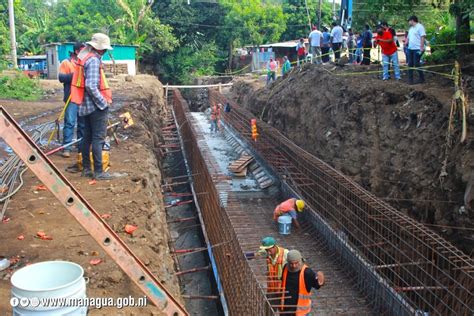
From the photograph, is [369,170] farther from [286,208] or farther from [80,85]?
[80,85]

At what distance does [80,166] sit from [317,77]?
9.90 meters

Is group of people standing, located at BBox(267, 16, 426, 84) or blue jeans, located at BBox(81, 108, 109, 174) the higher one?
group of people standing, located at BBox(267, 16, 426, 84)

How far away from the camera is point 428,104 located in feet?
33.1

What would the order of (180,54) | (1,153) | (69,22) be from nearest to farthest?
(1,153) → (69,22) → (180,54)

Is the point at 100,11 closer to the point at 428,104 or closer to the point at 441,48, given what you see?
the point at 441,48

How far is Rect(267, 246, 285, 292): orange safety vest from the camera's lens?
6.41 meters

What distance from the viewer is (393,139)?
10.5 meters

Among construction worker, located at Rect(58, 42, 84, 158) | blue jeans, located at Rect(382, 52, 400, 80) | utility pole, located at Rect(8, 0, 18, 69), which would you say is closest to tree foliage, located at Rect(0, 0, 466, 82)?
utility pole, located at Rect(8, 0, 18, 69)

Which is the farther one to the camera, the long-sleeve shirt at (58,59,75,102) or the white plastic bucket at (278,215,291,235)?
the white plastic bucket at (278,215,291,235)

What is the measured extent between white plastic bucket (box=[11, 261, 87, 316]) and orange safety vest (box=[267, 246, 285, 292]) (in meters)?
3.33

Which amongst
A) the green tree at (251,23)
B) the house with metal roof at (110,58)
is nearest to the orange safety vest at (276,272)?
the house with metal roof at (110,58)

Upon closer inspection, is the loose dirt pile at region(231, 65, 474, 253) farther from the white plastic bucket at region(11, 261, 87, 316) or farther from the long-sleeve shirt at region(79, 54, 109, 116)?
the white plastic bucket at region(11, 261, 87, 316)

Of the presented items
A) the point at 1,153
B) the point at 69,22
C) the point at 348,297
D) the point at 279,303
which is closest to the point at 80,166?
the point at 1,153

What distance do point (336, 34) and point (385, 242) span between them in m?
11.1
